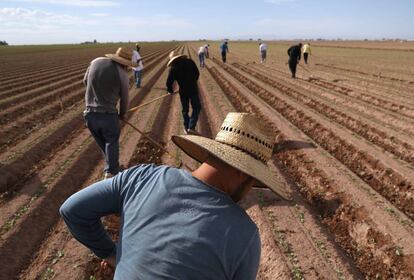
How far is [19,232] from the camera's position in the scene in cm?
451

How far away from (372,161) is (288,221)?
9.49 ft

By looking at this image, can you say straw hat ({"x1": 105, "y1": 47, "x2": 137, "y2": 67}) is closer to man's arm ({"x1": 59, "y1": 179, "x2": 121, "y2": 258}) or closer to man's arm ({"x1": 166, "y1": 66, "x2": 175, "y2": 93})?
man's arm ({"x1": 166, "y1": 66, "x2": 175, "y2": 93})

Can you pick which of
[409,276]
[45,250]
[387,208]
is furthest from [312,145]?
[45,250]

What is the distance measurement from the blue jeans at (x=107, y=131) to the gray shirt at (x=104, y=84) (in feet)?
0.32

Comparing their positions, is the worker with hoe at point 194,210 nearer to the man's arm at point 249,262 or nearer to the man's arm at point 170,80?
the man's arm at point 249,262

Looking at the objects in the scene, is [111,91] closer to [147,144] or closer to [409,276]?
[147,144]

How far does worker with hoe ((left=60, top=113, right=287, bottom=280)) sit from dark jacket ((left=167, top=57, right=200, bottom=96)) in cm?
585

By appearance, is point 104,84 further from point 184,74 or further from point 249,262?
point 249,262

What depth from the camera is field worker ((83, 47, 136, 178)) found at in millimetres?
4762

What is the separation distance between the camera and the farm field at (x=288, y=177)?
4062 mm

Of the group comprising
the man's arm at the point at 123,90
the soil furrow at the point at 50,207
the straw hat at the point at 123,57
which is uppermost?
the straw hat at the point at 123,57

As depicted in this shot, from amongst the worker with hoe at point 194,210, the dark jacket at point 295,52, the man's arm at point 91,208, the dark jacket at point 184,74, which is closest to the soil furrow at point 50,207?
the dark jacket at point 184,74

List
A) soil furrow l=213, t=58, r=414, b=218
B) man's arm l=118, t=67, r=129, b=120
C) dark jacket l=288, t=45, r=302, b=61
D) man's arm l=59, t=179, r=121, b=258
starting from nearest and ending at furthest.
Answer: man's arm l=59, t=179, r=121, b=258 → man's arm l=118, t=67, r=129, b=120 → soil furrow l=213, t=58, r=414, b=218 → dark jacket l=288, t=45, r=302, b=61

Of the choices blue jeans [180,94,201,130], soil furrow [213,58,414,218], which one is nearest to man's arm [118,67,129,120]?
blue jeans [180,94,201,130]
